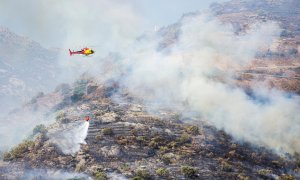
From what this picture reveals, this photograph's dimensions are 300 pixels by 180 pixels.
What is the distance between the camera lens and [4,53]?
18862cm

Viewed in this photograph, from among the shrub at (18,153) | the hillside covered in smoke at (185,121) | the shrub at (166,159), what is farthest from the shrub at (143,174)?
the shrub at (18,153)

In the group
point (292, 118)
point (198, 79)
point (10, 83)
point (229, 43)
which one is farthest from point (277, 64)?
point (10, 83)

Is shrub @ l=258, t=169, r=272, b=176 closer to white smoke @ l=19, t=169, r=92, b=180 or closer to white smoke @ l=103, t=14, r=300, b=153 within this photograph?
white smoke @ l=103, t=14, r=300, b=153

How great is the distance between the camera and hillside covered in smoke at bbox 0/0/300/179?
40312 mm

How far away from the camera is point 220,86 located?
58.8 meters

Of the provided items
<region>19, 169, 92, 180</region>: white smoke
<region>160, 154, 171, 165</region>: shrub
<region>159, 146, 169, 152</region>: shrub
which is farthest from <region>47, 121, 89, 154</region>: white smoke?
<region>160, 154, 171, 165</region>: shrub

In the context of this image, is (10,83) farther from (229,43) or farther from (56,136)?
(56,136)

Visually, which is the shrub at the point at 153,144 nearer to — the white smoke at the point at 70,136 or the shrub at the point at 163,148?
the shrub at the point at 163,148

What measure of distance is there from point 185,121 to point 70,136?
52.2 feet

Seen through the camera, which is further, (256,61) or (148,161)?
(256,61)

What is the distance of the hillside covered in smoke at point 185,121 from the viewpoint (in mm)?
40312

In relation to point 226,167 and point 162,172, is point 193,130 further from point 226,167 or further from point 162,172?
point 162,172

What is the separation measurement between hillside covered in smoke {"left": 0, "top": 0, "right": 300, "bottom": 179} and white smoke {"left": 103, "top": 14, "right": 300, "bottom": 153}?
152mm

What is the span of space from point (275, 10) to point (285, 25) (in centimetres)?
2329
